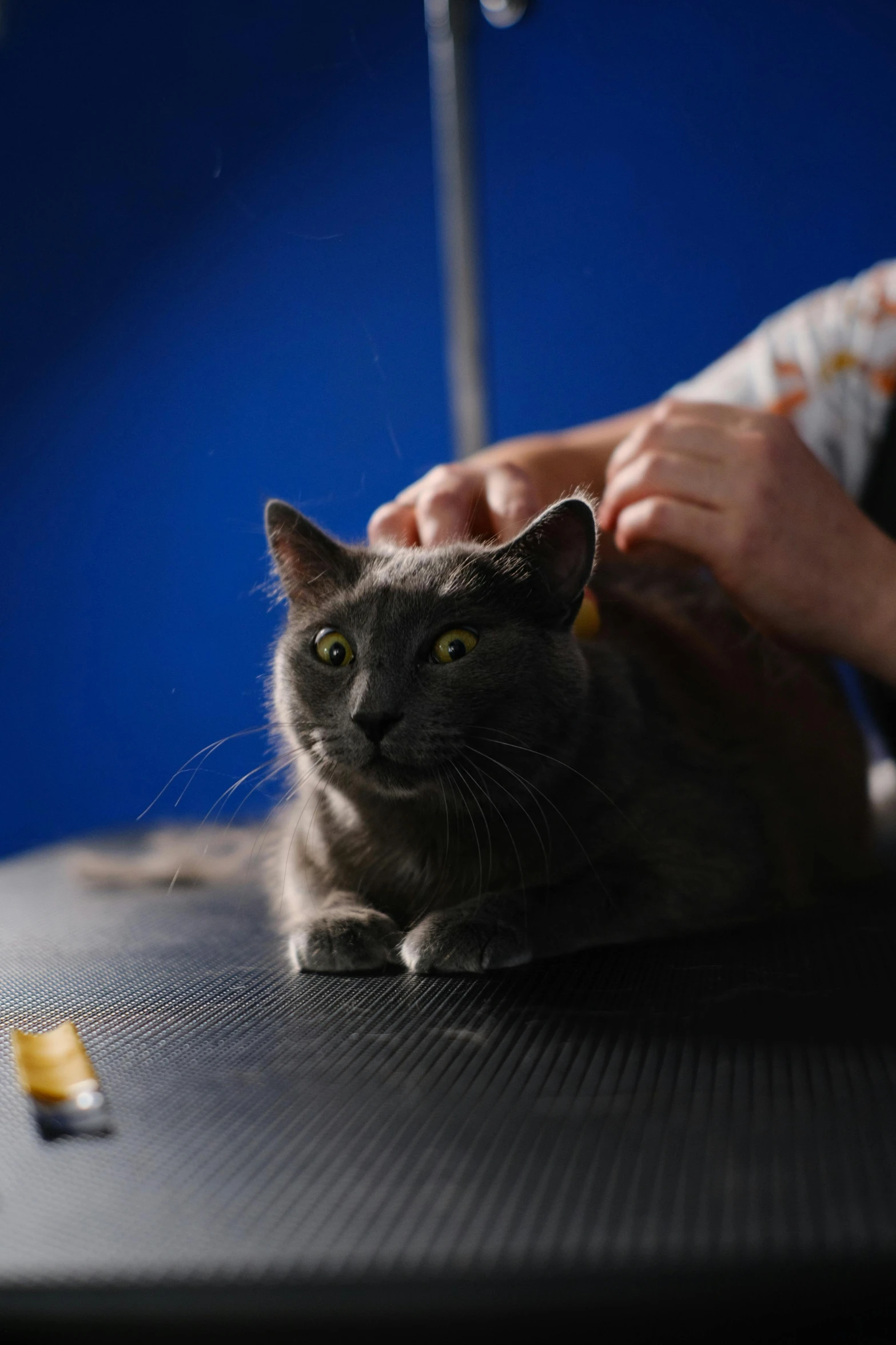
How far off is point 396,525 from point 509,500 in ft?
0.46

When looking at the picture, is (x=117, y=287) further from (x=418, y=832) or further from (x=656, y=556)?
(x=656, y=556)

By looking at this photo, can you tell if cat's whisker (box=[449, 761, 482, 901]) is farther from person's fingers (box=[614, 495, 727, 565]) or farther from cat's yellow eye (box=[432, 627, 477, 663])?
person's fingers (box=[614, 495, 727, 565])

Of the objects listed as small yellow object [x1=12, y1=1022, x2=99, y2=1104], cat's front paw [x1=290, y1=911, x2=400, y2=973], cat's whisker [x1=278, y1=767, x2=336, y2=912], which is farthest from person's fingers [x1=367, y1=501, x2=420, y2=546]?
small yellow object [x1=12, y1=1022, x2=99, y2=1104]

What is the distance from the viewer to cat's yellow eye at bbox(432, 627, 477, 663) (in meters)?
1.03

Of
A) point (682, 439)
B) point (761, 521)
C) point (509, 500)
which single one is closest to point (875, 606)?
point (761, 521)

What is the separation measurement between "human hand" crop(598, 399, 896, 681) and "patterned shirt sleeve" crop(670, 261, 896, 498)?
522 mm

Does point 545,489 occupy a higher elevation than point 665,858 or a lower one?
higher

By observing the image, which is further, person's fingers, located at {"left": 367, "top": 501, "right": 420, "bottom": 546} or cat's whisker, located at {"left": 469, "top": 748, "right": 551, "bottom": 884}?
person's fingers, located at {"left": 367, "top": 501, "right": 420, "bottom": 546}

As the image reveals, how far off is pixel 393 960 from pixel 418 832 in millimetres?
140

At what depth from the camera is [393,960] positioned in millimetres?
1035

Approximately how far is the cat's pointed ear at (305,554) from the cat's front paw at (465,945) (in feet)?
1.25

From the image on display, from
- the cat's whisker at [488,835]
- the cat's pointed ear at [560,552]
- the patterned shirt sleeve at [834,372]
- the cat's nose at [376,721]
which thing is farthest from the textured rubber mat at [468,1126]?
the patterned shirt sleeve at [834,372]

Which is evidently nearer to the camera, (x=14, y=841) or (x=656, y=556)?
(x=14, y=841)

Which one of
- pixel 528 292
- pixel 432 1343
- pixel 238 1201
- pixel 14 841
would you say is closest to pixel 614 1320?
pixel 432 1343
